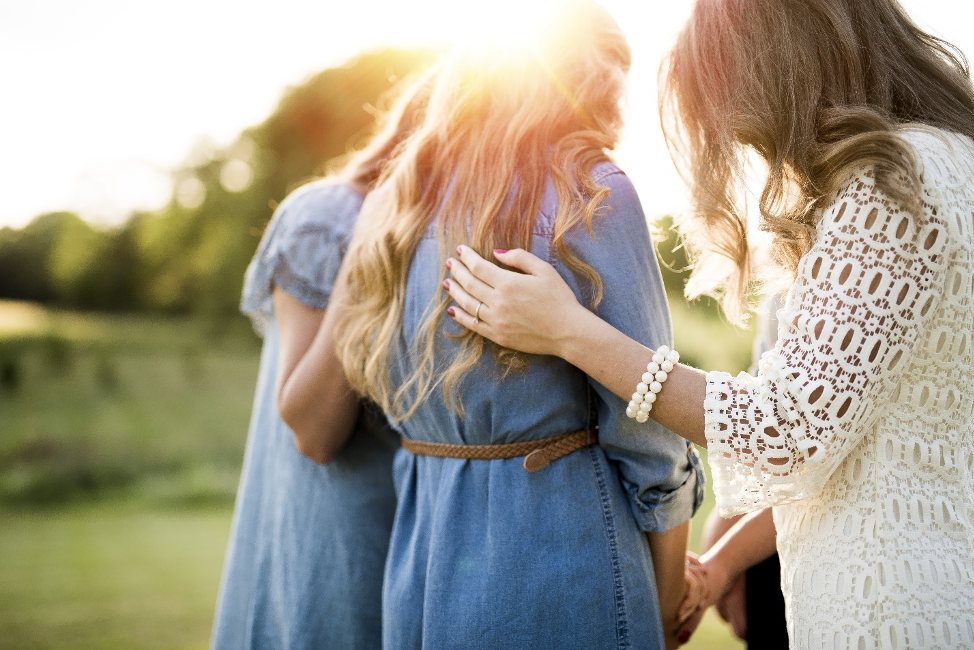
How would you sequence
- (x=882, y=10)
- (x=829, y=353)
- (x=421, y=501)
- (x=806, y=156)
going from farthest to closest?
(x=421, y=501) < (x=882, y=10) < (x=806, y=156) < (x=829, y=353)

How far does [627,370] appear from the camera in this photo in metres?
1.46

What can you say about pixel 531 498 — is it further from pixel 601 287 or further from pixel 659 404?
pixel 601 287

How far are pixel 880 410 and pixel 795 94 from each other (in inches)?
24.6

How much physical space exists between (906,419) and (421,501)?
103 cm

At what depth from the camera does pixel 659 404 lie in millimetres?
1444

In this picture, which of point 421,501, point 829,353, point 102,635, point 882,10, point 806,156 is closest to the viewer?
point 829,353

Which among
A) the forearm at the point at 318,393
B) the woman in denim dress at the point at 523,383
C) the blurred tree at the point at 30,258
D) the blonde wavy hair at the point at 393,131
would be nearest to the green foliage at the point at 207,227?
the blurred tree at the point at 30,258

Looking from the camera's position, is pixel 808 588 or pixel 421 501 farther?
pixel 421 501

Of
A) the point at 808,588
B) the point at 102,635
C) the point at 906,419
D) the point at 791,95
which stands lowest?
the point at 102,635

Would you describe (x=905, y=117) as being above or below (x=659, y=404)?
above

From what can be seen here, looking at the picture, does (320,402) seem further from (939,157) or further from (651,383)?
(939,157)

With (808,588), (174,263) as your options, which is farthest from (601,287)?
(174,263)

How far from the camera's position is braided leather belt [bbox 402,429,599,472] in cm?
160

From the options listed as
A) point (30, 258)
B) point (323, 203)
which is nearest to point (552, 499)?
point (323, 203)
